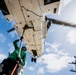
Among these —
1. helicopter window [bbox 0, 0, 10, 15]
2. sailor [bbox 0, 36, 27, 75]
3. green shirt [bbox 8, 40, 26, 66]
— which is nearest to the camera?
sailor [bbox 0, 36, 27, 75]

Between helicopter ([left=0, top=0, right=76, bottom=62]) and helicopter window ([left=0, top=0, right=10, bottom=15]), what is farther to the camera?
helicopter window ([left=0, top=0, right=10, bottom=15])

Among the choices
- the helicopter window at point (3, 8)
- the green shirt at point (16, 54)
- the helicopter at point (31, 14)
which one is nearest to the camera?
the helicopter at point (31, 14)

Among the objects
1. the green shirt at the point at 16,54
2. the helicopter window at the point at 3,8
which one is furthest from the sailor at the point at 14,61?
the helicopter window at the point at 3,8

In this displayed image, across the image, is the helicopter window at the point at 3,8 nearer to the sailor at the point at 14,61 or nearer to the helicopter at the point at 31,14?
the helicopter at the point at 31,14

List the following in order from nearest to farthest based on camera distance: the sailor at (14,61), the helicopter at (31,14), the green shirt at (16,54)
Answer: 1. the sailor at (14,61)
2. the helicopter at (31,14)
3. the green shirt at (16,54)

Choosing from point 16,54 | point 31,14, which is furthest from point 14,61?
point 31,14

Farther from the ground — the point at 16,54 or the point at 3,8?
the point at 3,8

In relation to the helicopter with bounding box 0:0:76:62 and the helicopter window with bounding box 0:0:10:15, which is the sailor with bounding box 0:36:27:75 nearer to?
the helicopter with bounding box 0:0:76:62

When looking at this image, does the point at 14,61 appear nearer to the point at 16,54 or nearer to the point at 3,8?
the point at 16,54

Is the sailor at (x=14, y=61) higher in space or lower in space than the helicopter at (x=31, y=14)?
lower

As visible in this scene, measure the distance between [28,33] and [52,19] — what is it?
1110 millimetres

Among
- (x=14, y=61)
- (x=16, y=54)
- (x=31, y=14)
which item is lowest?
(x=16, y=54)

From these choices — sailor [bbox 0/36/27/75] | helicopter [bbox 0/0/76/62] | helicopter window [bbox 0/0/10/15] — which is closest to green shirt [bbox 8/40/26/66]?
sailor [bbox 0/36/27/75]

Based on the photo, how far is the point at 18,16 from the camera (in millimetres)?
4820
